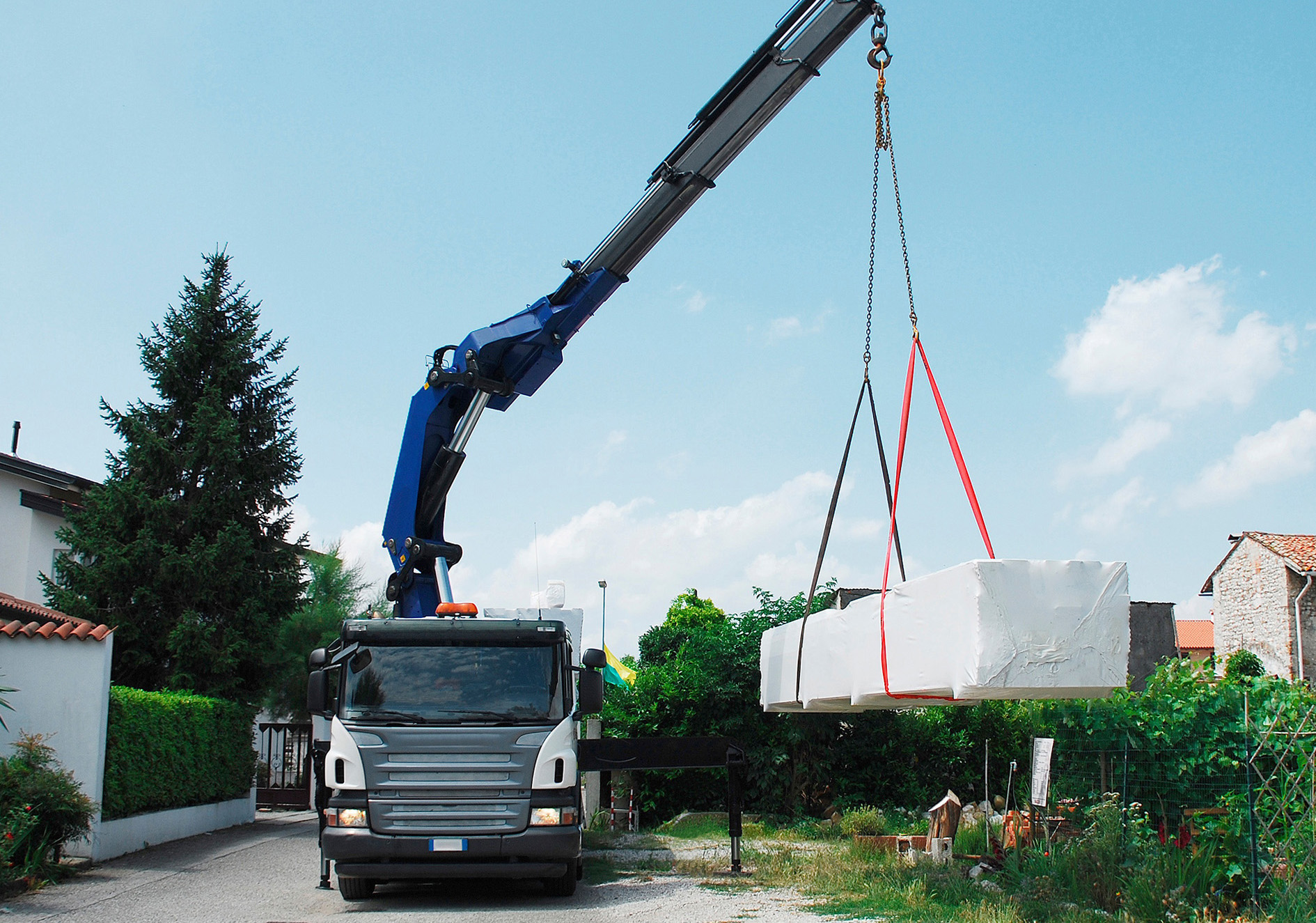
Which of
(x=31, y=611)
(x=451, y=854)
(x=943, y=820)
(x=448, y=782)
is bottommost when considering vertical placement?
(x=943, y=820)

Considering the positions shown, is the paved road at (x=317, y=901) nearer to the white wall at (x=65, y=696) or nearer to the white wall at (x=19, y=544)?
the white wall at (x=65, y=696)

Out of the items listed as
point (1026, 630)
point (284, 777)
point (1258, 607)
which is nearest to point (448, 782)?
point (1026, 630)

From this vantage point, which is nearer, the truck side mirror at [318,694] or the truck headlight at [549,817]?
the truck headlight at [549,817]

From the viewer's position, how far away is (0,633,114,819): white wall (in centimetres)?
1077

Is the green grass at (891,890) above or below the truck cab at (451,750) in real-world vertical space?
below

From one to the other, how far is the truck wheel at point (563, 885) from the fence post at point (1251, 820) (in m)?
4.82

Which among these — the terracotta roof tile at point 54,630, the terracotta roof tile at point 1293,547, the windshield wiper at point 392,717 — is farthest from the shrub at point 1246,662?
the terracotta roof tile at point 54,630

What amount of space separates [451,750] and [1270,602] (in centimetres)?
3091

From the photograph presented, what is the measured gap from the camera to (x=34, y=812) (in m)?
9.51

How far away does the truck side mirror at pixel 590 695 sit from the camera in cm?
886

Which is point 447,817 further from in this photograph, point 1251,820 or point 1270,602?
point 1270,602

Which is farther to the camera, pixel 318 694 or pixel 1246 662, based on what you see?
pixel 1246 662

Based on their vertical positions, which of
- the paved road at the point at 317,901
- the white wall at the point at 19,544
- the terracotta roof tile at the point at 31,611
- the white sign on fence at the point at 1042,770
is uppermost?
the white wall at the point at 19,544

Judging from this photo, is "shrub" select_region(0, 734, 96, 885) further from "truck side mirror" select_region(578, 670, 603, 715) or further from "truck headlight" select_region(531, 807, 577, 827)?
"truck side mirror" select_region(578, 670, 603, 715)
